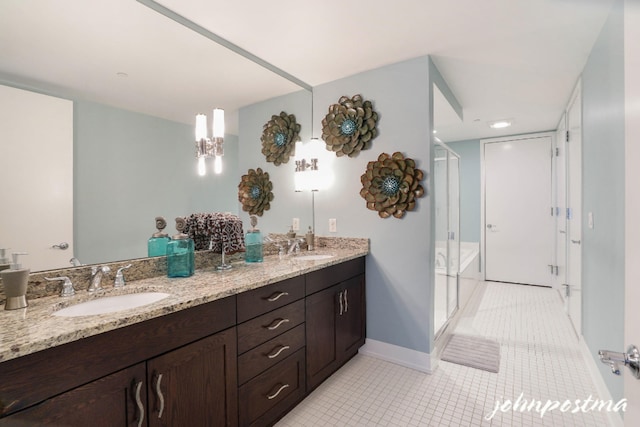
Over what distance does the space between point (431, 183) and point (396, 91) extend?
75cm

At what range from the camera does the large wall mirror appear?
1.27 m

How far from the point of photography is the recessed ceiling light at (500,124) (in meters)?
3.84

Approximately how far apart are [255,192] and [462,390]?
1979 millimetres

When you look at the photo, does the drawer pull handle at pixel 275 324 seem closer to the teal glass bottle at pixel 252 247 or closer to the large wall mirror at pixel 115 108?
the teal glass bottle at pixel 252 247

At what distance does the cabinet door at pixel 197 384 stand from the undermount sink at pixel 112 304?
0.26 meters

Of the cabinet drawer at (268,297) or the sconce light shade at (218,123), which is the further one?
the sconce light shade at (218,123)

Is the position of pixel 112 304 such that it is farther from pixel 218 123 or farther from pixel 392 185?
pixel 392 185

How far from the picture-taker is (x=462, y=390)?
200cm

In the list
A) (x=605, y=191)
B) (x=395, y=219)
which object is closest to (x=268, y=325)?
(x=395, y=219)

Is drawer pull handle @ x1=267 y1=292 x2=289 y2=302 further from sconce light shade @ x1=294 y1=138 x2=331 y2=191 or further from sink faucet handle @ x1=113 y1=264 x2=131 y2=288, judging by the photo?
sconce light shade @ x1=294 y1=138 x2=331 y2=191

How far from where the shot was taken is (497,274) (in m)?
4.67

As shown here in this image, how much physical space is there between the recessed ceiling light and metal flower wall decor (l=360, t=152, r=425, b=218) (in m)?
2.38

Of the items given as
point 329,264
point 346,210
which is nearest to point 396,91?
point 346,210

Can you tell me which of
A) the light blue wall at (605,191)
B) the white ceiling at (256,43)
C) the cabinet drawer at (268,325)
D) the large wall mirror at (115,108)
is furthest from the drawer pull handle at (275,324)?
the light blue wall at (605,191)
